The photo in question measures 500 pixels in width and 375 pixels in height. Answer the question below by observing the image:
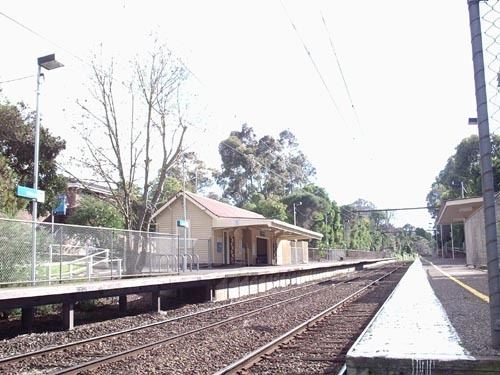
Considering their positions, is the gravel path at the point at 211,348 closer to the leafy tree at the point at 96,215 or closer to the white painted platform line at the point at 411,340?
the white painted platform line at the point at 411,340

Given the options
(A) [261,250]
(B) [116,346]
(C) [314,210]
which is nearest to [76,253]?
(B) [116,346]

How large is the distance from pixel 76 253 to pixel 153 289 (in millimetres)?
2368

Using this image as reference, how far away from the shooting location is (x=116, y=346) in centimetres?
990

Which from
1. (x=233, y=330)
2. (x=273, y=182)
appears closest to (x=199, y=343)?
(x=233, y=330)

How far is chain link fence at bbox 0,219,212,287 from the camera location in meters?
12.3

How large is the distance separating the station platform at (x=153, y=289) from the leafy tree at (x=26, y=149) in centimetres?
955

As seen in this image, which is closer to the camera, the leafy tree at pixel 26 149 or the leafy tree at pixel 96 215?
the leafy tree at pixel 26 149

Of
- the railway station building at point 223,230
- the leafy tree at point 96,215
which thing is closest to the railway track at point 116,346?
the railway station building at point 223,230

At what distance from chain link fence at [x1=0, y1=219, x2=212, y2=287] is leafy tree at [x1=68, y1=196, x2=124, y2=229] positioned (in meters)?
18.7

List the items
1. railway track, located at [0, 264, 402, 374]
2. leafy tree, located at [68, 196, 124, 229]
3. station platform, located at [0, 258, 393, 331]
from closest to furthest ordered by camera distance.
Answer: railway track, located at [0, 264, 402, 374], station platform, located at [0, 258, 393, 331], leafy tree, located at [68, 196, 124, 229]

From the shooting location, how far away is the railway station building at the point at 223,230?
33.2 meters

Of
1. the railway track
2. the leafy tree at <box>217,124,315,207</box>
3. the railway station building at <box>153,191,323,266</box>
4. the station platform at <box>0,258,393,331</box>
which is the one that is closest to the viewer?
the railway track

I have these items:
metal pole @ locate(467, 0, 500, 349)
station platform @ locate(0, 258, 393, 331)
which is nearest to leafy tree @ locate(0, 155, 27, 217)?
station platform @ locate(0, 258, 393, 331)

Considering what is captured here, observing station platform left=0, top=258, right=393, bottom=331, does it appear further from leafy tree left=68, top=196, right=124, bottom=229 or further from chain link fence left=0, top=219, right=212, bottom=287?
leafy tree left=68, top=196, right=124, bottom=229
